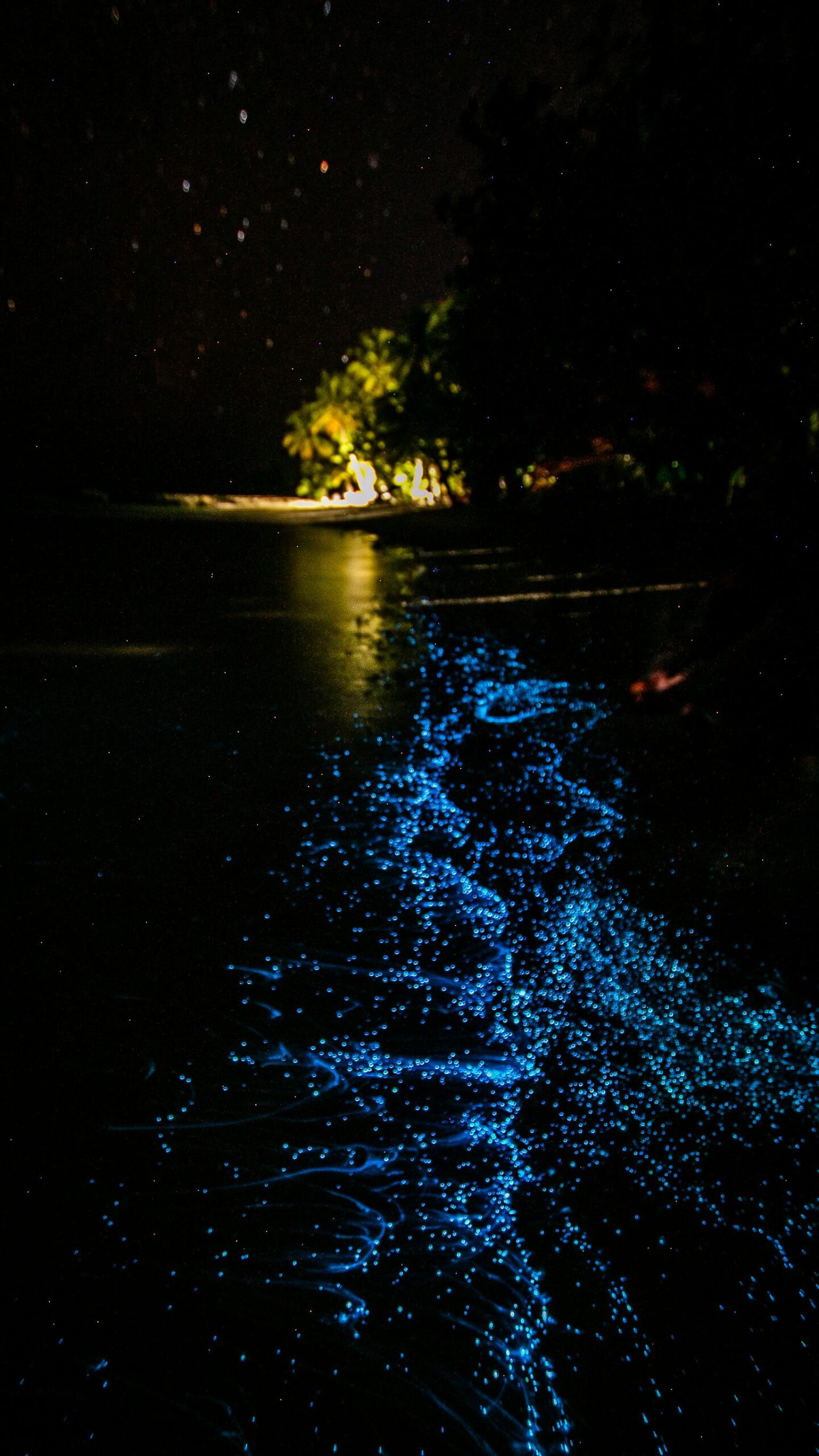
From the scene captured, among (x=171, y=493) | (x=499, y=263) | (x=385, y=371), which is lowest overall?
(x=171, y=493)

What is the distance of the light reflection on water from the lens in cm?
157

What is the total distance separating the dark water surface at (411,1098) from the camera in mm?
1531

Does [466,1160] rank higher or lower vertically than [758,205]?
lower

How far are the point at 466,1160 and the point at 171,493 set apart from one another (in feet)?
154

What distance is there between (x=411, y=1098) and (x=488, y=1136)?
220 millimetres

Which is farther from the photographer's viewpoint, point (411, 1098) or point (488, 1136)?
point (411, 1098)

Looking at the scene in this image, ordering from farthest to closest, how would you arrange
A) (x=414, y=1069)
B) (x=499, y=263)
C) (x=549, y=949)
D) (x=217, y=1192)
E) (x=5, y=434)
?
(x=5, y=434)
(x=499, y=263)
(x=549, y=949)
(x=414, y=1069)
(x=217, y=1192)

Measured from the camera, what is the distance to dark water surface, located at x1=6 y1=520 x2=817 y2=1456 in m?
1.53

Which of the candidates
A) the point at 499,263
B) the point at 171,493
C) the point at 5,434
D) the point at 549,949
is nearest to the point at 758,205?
the point at 499,263

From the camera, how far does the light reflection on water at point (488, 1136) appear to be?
157cm

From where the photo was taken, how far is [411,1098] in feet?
7.20

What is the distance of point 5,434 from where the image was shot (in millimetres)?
60594

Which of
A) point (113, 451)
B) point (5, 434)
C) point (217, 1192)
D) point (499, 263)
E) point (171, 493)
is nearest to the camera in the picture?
point (217, 1192)

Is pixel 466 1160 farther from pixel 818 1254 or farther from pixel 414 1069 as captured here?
pixel 818 1254
